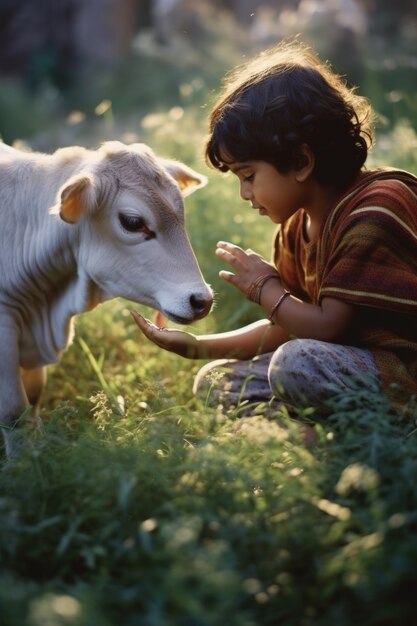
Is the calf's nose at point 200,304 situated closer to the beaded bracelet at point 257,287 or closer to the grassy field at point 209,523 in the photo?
the beaded bracelet at point 257,287

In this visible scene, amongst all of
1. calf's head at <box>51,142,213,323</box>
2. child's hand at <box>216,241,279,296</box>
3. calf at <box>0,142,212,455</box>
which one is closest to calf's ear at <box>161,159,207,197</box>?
calf at <box>0,142,212,455</box>

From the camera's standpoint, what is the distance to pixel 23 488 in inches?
95.9

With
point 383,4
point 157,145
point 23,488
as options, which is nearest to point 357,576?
point 23,488

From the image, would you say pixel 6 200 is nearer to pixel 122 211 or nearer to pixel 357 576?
pixel 122 211

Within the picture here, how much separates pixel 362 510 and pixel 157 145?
4.42 m

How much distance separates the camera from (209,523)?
2129mm

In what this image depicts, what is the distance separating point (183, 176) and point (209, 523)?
175cm

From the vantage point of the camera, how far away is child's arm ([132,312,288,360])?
3.15m

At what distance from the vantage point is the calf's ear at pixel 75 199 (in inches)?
116

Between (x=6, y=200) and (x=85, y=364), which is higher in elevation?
(x=6, y=200)

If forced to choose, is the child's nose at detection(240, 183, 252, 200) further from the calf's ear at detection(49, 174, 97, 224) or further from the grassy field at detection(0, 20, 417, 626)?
the grassy field at detection(0, 20, 417, 626)

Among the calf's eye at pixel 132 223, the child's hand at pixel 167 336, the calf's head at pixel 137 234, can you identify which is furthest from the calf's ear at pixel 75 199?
the child's hand at pixel 167 336

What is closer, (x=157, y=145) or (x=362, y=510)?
(x=362, y=510)

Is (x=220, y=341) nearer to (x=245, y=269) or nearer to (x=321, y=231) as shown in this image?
(x=245, y=269)
